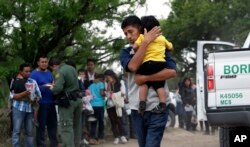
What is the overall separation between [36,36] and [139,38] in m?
5.84

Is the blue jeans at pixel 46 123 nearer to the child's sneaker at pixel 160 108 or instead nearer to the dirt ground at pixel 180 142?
the dirt ground at pixel 180 142

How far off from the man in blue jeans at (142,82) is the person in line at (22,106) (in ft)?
13.8

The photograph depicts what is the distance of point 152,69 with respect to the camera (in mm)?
4367

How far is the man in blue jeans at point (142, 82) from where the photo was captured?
14.2ft

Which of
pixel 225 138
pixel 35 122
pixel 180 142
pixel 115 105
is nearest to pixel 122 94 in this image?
pixel 115 105

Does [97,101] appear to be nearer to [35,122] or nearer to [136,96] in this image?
[35,122]

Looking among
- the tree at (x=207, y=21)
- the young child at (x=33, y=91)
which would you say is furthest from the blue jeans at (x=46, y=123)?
the tree at (x=207, y=21)

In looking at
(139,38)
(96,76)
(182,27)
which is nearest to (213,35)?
(182,27)

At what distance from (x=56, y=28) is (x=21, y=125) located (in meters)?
2.41

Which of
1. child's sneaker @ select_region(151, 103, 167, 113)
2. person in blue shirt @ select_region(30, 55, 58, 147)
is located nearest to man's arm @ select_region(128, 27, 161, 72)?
child's sneaker @ select_region(151, 103, 167, 113)

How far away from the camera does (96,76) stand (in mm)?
10812

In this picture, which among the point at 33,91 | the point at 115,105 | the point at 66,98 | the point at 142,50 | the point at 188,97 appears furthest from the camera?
the point at 188,97

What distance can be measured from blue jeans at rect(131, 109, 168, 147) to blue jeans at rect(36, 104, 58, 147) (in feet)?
15.6

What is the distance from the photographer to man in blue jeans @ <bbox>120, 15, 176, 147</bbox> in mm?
4340
